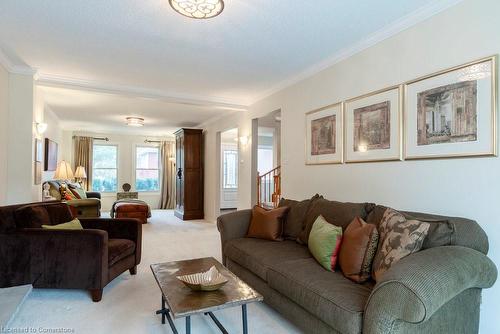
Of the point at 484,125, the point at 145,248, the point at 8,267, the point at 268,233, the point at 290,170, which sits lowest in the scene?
the point at 145,248

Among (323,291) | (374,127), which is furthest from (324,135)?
(323,291)

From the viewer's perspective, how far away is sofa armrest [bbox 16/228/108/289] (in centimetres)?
257

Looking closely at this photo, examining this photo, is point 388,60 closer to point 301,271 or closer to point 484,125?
point 484,125

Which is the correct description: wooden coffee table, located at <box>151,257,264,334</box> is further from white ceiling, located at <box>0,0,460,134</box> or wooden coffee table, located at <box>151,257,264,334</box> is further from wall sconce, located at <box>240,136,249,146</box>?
Result: wall sconce, located at <box>240,136,249,146</box>

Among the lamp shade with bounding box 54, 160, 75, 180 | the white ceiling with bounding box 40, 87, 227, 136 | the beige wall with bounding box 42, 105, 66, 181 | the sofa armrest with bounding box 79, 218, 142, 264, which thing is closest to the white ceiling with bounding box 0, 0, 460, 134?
the white ceiling with bounding box 40, 87, 227, 136

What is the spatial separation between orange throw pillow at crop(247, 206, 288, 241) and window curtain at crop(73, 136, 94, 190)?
726 cm

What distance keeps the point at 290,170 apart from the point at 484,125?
2.40m

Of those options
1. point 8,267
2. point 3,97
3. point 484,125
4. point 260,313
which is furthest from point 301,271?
point 3,97

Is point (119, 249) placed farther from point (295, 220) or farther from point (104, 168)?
point (104, 168)

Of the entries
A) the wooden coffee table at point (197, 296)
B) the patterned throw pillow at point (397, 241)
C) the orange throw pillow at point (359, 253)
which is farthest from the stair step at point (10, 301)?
the patterned throw pillow at point (397, 241)

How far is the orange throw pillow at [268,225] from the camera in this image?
9.87ft

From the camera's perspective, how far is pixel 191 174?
7473mm

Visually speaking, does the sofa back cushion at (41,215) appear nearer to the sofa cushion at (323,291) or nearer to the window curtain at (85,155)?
the sofa cushion at (323,291)

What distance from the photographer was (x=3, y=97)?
139 inches
